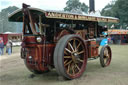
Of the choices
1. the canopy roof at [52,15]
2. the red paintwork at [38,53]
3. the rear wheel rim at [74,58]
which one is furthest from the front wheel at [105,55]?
the red paintwork at [38,53]

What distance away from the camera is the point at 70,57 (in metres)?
4.63

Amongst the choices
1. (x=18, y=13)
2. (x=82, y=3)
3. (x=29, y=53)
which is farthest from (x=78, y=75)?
(x=82, y=3)

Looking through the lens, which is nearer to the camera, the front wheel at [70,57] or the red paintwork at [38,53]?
the front wheel at [70,57]

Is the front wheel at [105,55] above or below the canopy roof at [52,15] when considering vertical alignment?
below

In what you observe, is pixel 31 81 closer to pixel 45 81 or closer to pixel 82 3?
pixel 45 81

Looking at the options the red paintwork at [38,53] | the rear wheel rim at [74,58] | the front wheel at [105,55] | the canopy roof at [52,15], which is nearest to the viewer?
the canopy roof at [52,15]

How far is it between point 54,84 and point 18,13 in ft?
8.46

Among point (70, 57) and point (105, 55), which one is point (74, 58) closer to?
point (70, 57)

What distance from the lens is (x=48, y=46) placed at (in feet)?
15.2

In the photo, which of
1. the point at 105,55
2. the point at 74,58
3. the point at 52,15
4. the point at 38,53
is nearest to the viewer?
the point at 52,15

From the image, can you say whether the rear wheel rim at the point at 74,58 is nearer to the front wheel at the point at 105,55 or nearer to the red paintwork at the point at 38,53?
the red paintwork at the point at 38,53

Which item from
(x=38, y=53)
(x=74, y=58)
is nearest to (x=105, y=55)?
(x=74, y=58)

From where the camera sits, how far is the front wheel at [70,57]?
418 cm

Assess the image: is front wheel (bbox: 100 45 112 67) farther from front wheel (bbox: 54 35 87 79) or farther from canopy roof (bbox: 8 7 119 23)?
front wheel (bbox: 54 35 87 79)
